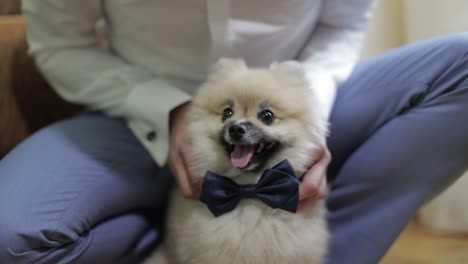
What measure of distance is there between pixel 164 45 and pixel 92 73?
198 millimetres

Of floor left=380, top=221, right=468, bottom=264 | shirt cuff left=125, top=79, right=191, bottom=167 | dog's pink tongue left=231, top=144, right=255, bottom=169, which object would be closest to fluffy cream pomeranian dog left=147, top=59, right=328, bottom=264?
dog's pink tongue left=231, top=144, right=255, bottom=169

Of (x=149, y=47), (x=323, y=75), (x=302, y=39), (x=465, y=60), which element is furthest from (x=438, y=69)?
(x=149, y=47)

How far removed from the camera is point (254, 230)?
86 cm

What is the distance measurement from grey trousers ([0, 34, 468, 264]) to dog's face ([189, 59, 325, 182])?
6.7 inches

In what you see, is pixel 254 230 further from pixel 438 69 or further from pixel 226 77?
pixel 438 69

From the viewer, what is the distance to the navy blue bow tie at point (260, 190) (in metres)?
0.82

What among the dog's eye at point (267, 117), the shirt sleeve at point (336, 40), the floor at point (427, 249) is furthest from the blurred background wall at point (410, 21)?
the dog's eye at point (267, 117)

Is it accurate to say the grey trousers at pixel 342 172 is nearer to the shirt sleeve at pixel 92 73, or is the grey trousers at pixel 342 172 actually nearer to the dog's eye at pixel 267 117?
the shirt sleeve at pixel 92 73

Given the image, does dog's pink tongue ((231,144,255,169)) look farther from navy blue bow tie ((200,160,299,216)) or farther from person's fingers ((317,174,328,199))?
person's fingers ((317,174,328,199))

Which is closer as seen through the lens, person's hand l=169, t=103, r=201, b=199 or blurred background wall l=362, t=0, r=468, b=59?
person's hand l=169, t=103, r=201, b=199

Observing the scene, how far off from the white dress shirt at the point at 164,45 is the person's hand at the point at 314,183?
0.14 m

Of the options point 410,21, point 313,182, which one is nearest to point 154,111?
point 313,182

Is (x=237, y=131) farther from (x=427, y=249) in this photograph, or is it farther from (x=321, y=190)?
(x=427, y=249)

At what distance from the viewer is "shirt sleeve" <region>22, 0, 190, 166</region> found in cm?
104
